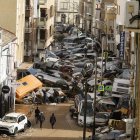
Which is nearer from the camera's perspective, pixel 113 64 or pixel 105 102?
pixel 105 102

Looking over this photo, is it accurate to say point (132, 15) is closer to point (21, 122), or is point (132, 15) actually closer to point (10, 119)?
point (21, 122)

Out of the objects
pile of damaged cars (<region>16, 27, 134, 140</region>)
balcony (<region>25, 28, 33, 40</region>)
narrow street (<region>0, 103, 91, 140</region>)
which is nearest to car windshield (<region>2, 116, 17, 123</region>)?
narrow street (<region>0, 103, 91, 140</region>)

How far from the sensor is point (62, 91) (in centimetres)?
5469

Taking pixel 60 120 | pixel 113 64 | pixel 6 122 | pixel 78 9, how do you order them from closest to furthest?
pixel 6 122 → pixel 60 120 → pixel 113 64 → pixel 78 9

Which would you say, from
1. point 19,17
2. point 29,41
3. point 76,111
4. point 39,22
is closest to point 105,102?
point 76,111

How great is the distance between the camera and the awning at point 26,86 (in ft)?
161

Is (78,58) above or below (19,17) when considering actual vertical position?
below

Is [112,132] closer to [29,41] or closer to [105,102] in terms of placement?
[105,102]

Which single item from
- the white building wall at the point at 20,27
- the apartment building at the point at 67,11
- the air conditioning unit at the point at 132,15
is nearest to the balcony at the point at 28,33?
the white building wall at the point at 20,27

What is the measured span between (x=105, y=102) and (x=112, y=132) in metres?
12.0

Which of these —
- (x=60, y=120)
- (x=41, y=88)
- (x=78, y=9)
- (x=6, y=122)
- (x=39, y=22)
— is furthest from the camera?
(x=78, y=9)

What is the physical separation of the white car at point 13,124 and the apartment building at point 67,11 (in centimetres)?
11180

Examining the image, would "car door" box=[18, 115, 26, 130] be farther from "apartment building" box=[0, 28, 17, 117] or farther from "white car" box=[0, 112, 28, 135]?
"apartment building" box=[0, 28, 17, 117]

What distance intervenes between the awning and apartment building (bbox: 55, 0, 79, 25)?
96.6 meters
